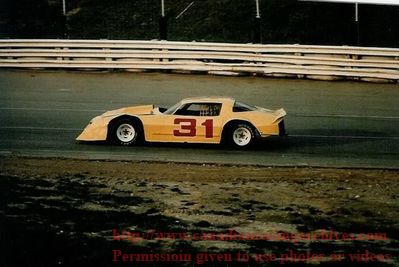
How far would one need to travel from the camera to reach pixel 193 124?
14141mm

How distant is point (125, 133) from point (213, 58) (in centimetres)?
1030

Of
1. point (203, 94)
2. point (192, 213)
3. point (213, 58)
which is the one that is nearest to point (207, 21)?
point (213, 58)

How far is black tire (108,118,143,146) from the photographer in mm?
14523

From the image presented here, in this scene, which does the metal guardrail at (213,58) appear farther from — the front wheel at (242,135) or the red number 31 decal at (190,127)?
the red number 31 decal at (190,127)

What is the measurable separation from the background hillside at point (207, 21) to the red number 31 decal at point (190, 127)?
17.9 metres

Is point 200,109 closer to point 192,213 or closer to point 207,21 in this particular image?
point 192,213

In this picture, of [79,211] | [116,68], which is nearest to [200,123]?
[79,211]

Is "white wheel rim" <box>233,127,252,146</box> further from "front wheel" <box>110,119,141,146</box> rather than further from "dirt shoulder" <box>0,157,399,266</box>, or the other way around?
"front wheel" <box>110,119,141,146</box>

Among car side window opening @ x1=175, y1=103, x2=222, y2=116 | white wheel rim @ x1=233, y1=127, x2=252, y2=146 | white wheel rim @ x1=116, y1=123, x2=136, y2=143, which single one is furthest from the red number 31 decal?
white wheel rim @ x1=116, y1=123, x2=136, y2=143

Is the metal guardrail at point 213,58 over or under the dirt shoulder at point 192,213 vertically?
over

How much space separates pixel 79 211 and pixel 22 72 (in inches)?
625

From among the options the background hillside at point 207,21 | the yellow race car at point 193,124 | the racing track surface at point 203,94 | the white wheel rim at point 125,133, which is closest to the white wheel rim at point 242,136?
the yellow race car at point 193,124

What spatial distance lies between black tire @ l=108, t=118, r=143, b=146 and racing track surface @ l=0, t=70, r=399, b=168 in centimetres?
24

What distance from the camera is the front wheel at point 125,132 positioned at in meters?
14.5
